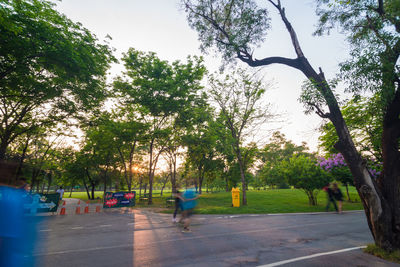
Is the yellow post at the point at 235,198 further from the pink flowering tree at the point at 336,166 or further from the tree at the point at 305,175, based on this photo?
the pink flowering tree at the point at 336,166

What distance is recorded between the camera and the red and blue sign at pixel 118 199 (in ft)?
62.1

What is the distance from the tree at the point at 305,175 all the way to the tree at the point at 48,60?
57.8 ft

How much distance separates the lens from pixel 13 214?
2658 millimetres

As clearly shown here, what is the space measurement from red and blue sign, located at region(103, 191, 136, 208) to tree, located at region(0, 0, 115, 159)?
26.2ft

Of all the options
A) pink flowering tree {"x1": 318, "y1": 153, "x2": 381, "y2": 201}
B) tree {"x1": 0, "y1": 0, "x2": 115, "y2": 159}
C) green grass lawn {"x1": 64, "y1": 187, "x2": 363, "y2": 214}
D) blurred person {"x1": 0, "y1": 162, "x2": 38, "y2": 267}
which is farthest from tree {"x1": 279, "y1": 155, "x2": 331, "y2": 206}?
blurred person {"x1": 0, "y1": 162, "x2": 38, "y2": 267}

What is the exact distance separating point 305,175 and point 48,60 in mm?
20673

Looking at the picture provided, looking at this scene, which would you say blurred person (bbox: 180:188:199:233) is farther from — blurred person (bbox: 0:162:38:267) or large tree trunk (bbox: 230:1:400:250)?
blurred person (bbox: 0:162:38:267)

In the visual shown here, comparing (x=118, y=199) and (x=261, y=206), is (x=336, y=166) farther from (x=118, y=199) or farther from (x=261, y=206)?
(x=118, y=199)

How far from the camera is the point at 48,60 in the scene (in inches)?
417

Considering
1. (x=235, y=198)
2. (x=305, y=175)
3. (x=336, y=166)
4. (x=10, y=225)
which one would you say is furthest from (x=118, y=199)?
(x=336, y=166)

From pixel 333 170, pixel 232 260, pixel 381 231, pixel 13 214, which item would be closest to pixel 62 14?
pixel 13 214

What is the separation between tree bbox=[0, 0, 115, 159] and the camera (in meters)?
9.26

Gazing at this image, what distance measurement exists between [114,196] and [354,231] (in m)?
18.0

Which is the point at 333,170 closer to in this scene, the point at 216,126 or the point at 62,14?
the point at 216,126
